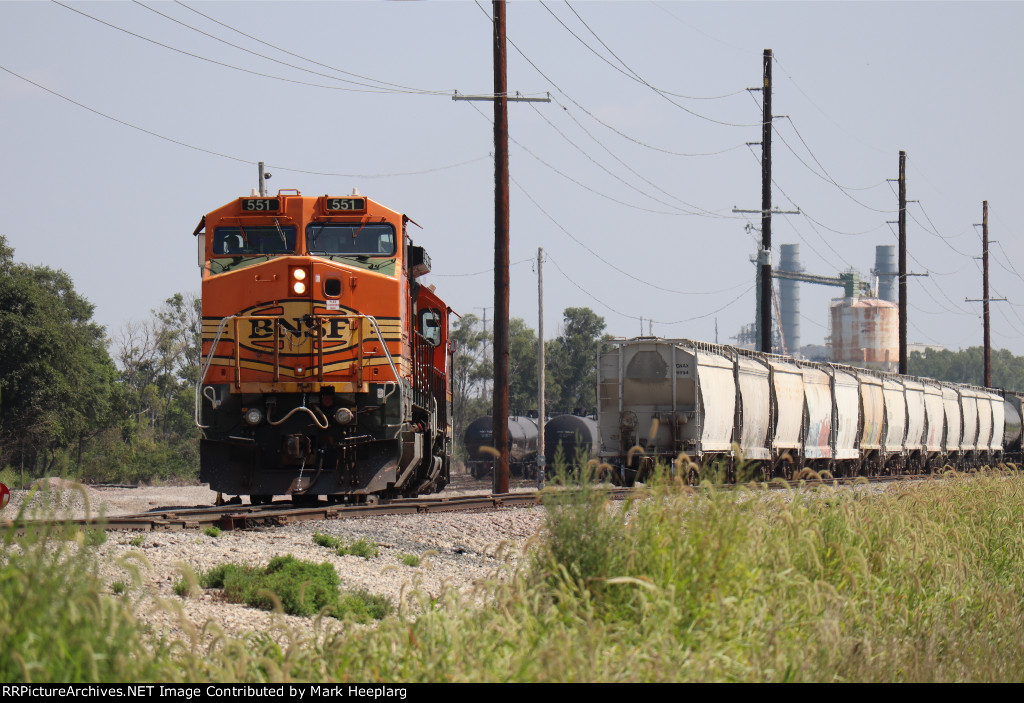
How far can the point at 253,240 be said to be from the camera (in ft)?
50.9

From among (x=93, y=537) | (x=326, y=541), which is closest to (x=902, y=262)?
(x=326, y=541)

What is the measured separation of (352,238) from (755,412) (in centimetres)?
1406

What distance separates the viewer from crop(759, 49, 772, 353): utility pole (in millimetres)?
31906

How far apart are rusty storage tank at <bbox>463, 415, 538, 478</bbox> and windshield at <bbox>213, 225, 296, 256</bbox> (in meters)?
28.9

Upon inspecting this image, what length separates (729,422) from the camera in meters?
25.2

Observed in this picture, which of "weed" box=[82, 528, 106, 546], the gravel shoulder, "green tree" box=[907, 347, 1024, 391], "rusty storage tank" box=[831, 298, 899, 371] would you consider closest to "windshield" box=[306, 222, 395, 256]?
the gravel shoulder

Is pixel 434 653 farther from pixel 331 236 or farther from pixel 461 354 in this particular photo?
pixel 461 354

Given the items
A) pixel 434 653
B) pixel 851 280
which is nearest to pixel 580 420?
pixel 434 653

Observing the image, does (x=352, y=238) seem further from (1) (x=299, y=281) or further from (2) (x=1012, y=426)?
(2) (x=1012, y=426)

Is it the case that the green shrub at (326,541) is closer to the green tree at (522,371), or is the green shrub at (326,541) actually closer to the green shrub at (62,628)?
the green shrub at (62,628)

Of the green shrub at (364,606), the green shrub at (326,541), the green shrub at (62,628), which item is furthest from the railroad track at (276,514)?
the green shrub at (62,628)

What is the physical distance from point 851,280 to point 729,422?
448 ft

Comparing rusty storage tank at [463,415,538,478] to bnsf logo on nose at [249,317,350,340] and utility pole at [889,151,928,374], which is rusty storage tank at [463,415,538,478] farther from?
bnsf logo on nose at [249,317,350,340]

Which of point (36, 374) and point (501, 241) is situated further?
point (36, 374)
